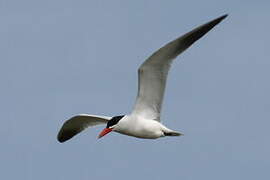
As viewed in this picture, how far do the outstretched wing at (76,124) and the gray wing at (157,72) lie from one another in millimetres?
1543

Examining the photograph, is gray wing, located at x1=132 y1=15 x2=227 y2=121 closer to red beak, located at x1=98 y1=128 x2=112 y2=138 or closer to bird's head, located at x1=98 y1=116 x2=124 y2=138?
bird's head, located at x1=98 y1=116 x2=124 y2=138

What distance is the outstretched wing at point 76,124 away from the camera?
2145 cm

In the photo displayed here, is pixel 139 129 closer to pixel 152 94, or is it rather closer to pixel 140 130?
pixel 140 130

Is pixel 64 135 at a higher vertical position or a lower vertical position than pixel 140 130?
lower

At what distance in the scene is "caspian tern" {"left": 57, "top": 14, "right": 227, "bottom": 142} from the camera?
19031 millimetres

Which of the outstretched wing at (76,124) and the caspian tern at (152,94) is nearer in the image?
the caspian tern at (152,94)

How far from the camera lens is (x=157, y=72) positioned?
19.3 metres

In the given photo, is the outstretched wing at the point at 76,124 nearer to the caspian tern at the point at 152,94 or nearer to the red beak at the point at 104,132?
the red beak at the point at 104,132

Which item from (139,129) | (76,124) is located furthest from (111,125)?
(76,124)

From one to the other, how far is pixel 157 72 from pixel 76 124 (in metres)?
3.53

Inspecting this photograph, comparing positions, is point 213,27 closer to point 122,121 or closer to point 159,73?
point 159,73

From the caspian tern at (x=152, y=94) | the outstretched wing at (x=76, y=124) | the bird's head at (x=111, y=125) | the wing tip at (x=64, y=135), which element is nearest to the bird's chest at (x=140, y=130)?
the caspian tern at (x=152, y=94)

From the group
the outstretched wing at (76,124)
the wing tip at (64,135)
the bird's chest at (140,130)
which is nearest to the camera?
the bird's chest at (140,130)

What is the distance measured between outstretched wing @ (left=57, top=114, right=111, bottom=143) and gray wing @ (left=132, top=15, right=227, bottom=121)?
5.06 ft
